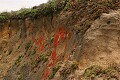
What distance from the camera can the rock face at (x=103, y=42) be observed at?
16312mm

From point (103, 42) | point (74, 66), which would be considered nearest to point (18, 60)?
point (74, 66)

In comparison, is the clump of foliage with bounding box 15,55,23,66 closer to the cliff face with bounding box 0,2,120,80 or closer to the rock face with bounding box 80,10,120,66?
the cliff face with bounding box 0,2,120,80

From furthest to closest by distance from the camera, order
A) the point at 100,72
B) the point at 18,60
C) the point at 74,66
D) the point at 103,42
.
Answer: the point at 18,60 → the point at 103,42 → the point at 74,66 → the point at 100,72

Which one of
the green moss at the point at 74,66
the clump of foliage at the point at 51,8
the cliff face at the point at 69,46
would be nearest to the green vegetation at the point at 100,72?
the cliff face at the point at 69,46

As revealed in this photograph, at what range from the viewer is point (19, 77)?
24.3 m

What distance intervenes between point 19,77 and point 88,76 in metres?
9.75

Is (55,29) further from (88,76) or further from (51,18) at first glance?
(88,76)

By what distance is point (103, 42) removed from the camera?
54.6ft

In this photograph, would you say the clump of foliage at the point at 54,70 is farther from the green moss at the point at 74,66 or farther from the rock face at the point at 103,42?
the rock face at the point at 103,42

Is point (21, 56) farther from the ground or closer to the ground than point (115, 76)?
closer to the ground

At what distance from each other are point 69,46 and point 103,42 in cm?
265

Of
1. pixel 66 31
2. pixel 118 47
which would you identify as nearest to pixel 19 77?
pixel 66 31

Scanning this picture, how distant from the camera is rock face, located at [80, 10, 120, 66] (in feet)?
53.5

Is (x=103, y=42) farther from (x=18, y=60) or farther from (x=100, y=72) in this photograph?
(x=18, y=60)
